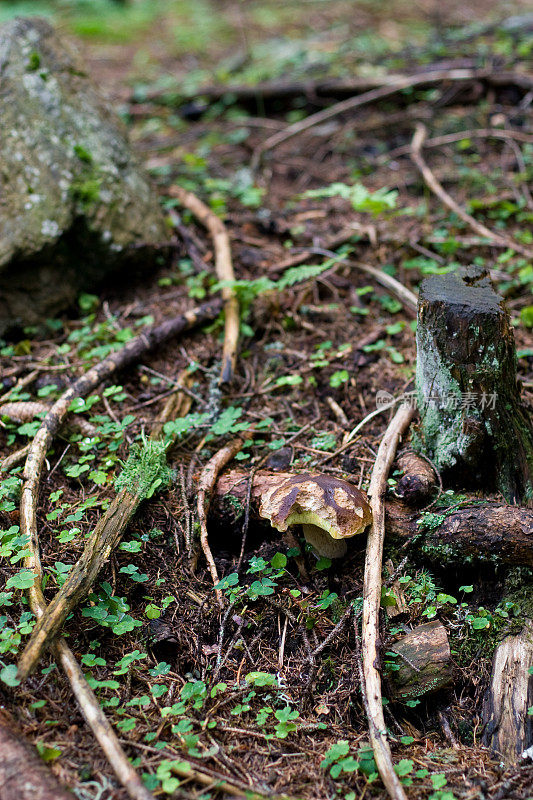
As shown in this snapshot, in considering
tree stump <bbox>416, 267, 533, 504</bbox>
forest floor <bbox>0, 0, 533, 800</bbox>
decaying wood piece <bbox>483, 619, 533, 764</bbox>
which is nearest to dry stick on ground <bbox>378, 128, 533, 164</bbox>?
forest floor <bbox>0, 0, 533, 800</bbox>

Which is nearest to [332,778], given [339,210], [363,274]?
[363,274]

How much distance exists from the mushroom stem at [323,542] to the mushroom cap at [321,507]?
4.7 inches

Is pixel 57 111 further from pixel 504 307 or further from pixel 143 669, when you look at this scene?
pixel 143 669

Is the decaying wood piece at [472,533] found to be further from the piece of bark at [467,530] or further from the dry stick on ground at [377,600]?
the dry stick on ground at [377,600]

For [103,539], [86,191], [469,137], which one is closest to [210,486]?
[103,539]

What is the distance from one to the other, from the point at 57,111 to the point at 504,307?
4236 millimetres

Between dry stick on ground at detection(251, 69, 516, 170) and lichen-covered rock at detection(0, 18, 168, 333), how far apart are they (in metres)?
2.54

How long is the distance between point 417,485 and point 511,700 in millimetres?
1071

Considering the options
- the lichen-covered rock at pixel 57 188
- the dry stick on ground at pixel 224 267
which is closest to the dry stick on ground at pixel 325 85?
the dry stick on ground at pixel 224 267

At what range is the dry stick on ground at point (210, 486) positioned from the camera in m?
3.12

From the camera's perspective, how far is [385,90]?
7520 millimetres

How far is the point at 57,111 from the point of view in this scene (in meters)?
5.10

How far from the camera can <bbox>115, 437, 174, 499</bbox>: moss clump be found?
333 cm

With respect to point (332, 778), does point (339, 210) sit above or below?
above
